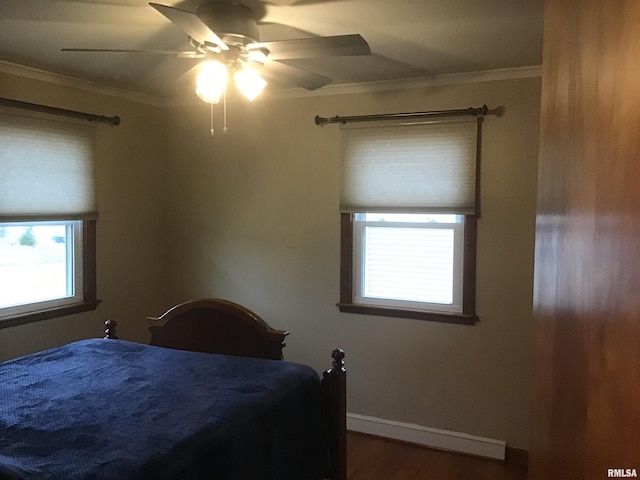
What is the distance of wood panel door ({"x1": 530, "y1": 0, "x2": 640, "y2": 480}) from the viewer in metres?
0.46

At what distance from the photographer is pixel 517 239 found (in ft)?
10.9

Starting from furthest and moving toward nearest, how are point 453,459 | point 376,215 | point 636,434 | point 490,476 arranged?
point 376,215
point 453,459
point 490,476
point 636,434

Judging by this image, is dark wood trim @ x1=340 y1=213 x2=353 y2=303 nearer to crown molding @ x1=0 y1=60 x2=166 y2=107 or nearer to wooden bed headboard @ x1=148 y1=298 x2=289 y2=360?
wooden bed headboard @ x1=148 y1=298 x2=289 y2=360

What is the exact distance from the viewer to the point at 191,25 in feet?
6.48

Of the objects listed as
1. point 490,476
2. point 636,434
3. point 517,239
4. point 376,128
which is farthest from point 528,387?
point 636,434

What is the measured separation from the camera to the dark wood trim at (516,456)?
132 inches

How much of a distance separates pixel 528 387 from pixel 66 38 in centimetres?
329

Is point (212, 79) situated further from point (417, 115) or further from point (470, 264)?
point (470, 264)

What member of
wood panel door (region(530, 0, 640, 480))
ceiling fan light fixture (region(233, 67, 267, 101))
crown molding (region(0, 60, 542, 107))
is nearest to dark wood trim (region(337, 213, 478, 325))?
crown molding (region(0, 60, 542, 107))

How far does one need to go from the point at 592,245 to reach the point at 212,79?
2.00 meters

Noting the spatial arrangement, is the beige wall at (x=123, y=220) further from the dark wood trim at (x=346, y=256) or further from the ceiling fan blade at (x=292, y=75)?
the ceiling fan blade at (x=292, y=75)

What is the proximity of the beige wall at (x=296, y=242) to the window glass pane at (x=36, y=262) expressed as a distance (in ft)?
0.66

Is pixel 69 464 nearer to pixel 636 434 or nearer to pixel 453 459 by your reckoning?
pixel 636 434

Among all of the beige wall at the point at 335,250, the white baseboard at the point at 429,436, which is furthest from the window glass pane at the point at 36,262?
the white baseboard at the point at 429,436
